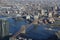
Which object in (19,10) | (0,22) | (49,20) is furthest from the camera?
(19,10)

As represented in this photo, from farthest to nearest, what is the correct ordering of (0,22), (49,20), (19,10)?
(19,10) < (49,20) < (0,22)

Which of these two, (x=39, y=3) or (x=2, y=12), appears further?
(x=39, y=3)

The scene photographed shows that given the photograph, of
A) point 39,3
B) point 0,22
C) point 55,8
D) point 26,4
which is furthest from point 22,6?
point 0,22

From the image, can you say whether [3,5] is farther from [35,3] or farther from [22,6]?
[35,3]

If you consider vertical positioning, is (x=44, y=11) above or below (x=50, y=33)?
above

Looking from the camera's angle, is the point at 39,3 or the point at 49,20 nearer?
the point at 49,20

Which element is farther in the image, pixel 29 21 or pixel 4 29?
pixel 29 21

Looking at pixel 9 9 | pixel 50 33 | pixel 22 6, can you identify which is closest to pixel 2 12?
pixel 9 9

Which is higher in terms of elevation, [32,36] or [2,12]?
[2,12]

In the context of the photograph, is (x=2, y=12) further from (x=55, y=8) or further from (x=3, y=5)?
(x=55, y=8)
